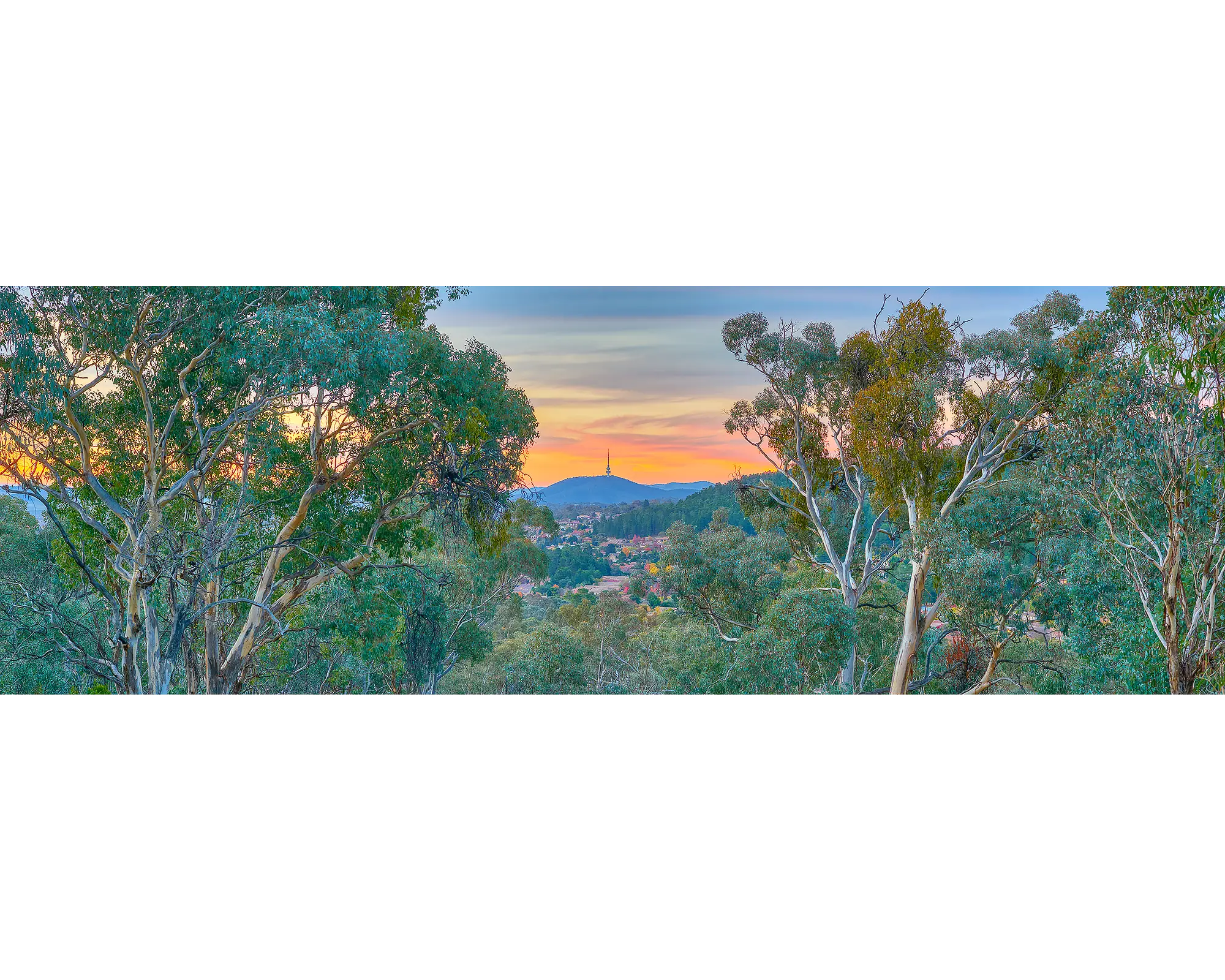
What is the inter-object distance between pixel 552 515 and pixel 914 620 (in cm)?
299

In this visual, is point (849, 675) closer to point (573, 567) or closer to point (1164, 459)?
point (573, 567)

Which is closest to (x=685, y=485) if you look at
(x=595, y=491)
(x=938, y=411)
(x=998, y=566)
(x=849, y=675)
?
(x=595, y=491)

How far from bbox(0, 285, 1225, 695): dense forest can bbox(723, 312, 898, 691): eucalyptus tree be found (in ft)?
0.08

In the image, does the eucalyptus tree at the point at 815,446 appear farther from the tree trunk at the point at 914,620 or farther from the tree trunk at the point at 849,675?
the tree trunk at the point at 914,620

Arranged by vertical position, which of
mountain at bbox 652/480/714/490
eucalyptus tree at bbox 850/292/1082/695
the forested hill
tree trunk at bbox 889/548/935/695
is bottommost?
tree trunk at bbox 889/548/935/695

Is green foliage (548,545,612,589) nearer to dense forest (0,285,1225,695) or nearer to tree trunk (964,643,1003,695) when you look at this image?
dense forest (0,285,1225,695)

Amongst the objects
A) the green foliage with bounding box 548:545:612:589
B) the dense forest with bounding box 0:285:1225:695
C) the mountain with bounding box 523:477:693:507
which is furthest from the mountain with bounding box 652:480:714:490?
the green foliage with bounding box 548:545:612:589

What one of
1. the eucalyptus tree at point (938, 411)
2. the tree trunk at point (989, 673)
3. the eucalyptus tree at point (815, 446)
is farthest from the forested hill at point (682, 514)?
the tree trunk at point (989, 673)

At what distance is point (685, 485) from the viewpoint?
5.51 m

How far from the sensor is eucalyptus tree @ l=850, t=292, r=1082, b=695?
5094mm
